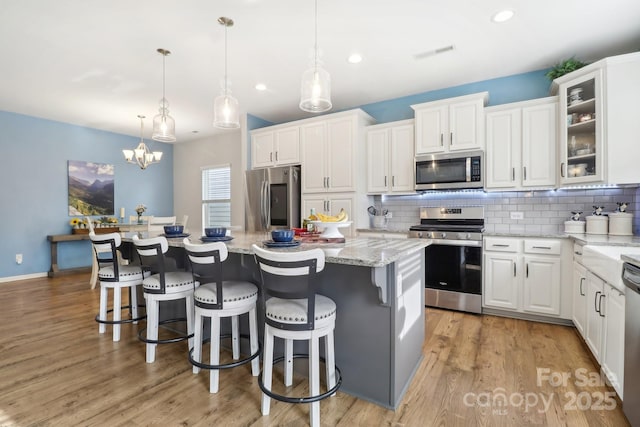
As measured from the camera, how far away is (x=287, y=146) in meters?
4.63

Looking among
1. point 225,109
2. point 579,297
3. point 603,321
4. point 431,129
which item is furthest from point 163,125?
point 579,297

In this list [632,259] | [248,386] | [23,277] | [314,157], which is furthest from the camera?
[23,277]

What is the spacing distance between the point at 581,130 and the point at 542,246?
119 cm

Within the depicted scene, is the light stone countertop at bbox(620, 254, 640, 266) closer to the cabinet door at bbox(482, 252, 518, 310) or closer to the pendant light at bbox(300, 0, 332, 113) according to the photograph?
the cabinet door at bbox(482, 252, 518, 310)

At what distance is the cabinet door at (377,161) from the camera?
411 cm

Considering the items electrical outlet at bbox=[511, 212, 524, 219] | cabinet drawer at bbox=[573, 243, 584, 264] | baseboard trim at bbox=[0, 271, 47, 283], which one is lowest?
baseboard trim at bbox=[0, 271, 47, 283]

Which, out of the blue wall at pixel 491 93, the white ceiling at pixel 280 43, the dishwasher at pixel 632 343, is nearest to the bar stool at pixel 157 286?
the white ceiling at pixel 280 43

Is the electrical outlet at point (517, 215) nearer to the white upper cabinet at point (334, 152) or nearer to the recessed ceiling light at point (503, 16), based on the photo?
the white upper cabinet at point (334, 152)

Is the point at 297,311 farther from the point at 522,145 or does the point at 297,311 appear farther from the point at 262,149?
the point at 262,149

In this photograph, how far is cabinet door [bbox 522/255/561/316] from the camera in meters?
2.99

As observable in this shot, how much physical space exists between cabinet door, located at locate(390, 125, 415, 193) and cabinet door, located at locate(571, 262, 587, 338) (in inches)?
71.9

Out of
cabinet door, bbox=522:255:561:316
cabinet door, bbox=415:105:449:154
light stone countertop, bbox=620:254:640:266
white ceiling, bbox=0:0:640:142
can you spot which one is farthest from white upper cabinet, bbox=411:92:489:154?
light stone countertop, bbox=620:254:640:266

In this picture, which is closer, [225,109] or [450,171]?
[225,109]

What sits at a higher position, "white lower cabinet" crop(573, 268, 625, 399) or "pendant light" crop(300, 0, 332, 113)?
"pendant light" crop(300, 0, 332, 113)
